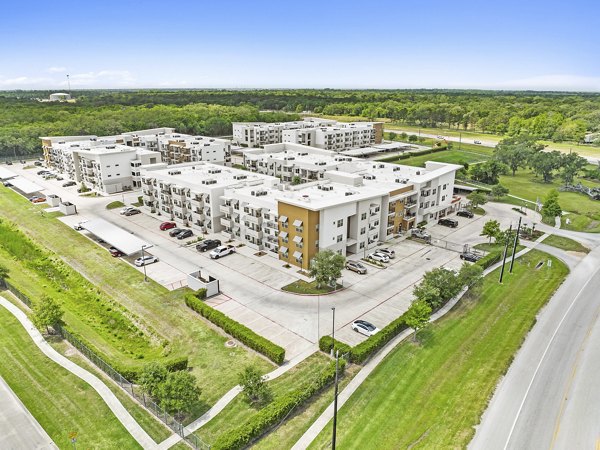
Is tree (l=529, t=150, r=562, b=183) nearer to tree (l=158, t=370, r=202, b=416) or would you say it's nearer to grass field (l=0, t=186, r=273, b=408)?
grass field (l=0, t=186, r=273, b=408)

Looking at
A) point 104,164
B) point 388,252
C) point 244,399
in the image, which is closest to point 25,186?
point 104,164

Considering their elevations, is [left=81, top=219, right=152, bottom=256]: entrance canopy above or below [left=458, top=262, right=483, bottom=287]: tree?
below

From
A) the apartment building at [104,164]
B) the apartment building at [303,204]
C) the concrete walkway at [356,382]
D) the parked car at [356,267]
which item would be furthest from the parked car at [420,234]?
the apartment building at [104,164]

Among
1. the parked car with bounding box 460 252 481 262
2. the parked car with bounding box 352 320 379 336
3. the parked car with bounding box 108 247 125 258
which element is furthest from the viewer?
the parked car with bounding box 108 247 125 258

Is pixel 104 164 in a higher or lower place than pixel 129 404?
higher

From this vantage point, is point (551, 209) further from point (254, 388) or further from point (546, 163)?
point (254, 388)

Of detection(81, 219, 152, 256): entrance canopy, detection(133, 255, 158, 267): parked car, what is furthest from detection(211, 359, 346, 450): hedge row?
detection(81, 219, 152, 256): entrance canopy
